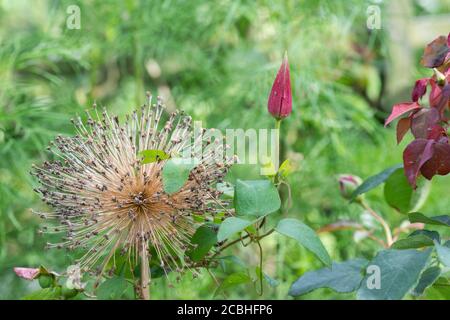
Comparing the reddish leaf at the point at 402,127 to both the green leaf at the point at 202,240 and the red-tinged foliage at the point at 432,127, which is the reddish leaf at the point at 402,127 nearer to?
the red-tinged foliage at the point at 432,127

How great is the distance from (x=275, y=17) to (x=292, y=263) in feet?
1.42

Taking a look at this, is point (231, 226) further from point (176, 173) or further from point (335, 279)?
point (335, 279)

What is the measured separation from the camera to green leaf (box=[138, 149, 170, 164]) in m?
0.51

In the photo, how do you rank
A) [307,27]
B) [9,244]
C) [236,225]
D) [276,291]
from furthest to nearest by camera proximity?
[9,244], [307,27], [276,291], [236,225]

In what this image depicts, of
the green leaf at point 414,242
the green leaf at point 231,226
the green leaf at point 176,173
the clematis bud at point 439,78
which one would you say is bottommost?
the green leaf at point 414,242

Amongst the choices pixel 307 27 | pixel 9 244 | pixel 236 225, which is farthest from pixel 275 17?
pixel 236 225

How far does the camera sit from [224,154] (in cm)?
57

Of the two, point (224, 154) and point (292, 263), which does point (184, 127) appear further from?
point (292, 263)

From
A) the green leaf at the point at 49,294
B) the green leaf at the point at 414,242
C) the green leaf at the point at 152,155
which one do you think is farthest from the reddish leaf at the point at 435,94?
the green leaf at the point at 49,294

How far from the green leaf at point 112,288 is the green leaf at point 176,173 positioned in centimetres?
12

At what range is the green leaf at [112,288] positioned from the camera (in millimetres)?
557

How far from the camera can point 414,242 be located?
534 millimetres

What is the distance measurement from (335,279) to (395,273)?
122 mm

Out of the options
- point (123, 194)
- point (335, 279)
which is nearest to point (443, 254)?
point (335, 279)
